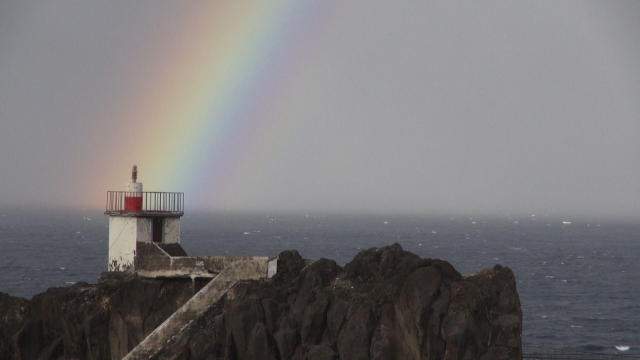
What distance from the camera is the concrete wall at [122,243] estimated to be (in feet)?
124

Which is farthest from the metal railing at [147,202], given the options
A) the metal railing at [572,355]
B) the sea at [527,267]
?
the sea at [527,267]

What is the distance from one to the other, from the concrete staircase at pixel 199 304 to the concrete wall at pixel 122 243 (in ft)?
16.0

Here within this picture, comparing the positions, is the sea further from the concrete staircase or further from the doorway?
the concrete staircase

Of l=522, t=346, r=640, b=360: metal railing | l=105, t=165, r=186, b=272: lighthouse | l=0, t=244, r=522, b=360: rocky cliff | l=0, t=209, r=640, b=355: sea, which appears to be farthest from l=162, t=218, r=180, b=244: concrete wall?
l=0, t=209, r=640, b=355: sea

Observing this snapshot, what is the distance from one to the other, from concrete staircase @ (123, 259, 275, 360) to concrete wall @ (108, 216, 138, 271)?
4869 millimetres

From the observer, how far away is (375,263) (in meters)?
32.2

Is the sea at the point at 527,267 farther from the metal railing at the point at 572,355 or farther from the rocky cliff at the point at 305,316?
the rocky cliff at the point at 305,316

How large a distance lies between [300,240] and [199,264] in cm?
13590

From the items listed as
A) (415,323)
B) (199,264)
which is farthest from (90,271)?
(415,323)

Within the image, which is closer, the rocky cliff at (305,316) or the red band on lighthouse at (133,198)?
the rocky cliff at (305,316)

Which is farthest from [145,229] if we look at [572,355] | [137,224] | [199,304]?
[572,355]

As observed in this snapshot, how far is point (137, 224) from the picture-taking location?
38281 mm

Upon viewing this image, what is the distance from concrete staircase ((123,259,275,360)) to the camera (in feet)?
108

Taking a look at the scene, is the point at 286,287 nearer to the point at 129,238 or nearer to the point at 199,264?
the point at 199,264
